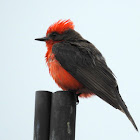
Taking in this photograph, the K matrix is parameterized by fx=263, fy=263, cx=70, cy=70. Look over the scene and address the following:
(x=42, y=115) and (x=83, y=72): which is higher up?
(x=83, y=72)

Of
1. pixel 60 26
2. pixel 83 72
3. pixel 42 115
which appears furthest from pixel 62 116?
pixel 60 26

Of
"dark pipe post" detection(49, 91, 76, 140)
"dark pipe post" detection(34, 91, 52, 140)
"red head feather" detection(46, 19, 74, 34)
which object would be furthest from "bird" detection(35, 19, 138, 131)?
"dark pipe post" detection(34, 91, 52, 140)

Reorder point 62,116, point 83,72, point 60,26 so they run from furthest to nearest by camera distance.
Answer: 1. point 60,26
2. point 83,72
3. point 62,116

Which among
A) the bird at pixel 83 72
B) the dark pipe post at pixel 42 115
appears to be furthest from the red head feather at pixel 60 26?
the dark pipe post at pixel 42 115

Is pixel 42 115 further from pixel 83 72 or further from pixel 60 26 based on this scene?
pixel 60 26

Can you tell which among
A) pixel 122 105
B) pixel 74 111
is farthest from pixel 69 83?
pixel 74 111

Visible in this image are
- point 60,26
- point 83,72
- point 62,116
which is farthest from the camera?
point 60,26

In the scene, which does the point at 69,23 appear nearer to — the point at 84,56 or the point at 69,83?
the point at 84,56
